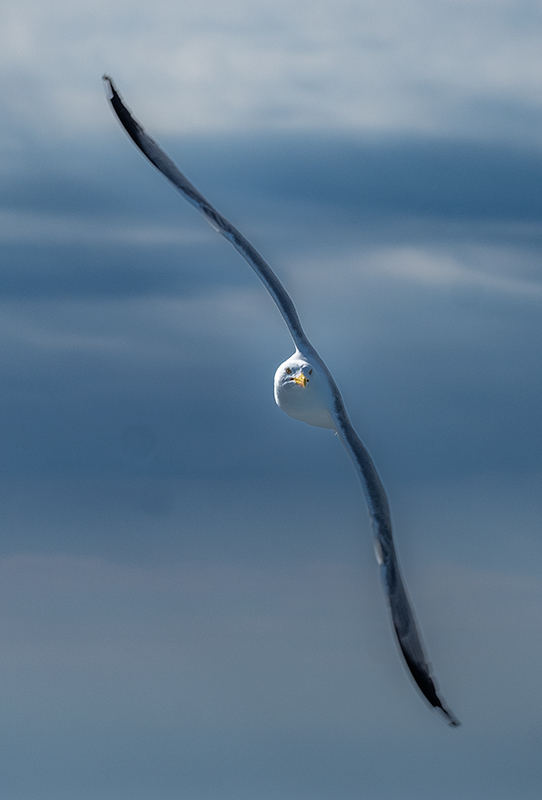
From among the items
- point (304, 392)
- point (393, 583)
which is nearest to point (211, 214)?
point (304, 392)

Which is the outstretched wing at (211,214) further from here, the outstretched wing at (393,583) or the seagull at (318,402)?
the outstretched wing at (393,583)

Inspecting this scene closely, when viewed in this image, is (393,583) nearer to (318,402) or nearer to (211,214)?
(318,402)

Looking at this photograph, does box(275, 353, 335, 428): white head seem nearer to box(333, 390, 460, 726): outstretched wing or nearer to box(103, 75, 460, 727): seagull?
box(103, 75, 460, 727): seagull

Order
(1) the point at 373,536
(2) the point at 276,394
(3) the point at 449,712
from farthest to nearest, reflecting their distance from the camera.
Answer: (2) the point at 276,394
(1) the point at 373,536
(3) the point at 449,712

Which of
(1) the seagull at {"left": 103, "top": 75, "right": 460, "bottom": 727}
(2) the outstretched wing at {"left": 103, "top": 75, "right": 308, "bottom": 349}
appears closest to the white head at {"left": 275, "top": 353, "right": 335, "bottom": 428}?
(1) the seagull at {"left": 103, "top": 75, "right": 460, "bottom": 727}

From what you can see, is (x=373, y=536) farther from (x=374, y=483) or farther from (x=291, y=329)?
(x=291, y=329)

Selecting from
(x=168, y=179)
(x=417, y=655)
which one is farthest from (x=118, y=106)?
(x=417, y=655)
